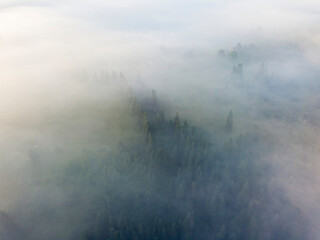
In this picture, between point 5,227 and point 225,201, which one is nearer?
point 5,227

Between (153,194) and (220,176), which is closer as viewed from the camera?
(153,194)

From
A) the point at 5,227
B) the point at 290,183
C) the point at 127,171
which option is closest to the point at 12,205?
the point at 5,227

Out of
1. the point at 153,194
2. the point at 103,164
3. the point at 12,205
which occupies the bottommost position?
the point at 12,205

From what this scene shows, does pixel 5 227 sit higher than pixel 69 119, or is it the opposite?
pixel 69 119

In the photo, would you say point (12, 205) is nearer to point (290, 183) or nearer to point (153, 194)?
point (153, 194)

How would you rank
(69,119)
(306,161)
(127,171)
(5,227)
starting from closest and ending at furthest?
(5,227) < (127,171) < (306,161) < (69,119)

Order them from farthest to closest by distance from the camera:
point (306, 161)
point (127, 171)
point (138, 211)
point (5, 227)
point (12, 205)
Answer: point (306, 161)
point (127, 171)
point (12, 205)
point (138, 211)
point (5, 227)

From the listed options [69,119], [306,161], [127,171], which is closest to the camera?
[127,171]

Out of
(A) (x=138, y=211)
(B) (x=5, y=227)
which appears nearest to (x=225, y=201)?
(A) (x=138, y=211)

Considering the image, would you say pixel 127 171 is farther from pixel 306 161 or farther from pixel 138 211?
pixel 306 161
